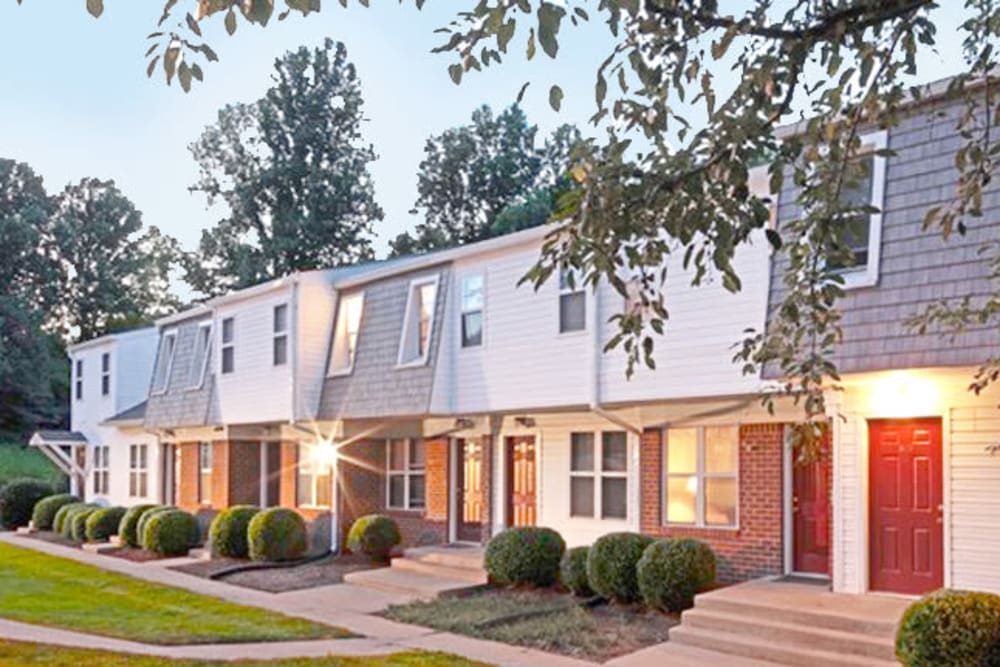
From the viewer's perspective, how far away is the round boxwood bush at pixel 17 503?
96.7 ft

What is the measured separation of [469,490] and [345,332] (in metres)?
3.80

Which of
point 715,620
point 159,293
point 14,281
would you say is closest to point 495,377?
point 715,620

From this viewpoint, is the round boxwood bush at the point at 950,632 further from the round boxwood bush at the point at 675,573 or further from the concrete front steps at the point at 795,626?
the round boxwood bush at the point at 675,573

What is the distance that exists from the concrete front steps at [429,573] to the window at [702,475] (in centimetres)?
308

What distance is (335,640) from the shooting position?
11914 millimetres

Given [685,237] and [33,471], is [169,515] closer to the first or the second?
[33,471]

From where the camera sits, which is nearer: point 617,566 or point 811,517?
point 811,517

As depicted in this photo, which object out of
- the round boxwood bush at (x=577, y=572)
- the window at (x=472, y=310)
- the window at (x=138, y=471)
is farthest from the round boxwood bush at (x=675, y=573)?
the window at (x=138, y=471)

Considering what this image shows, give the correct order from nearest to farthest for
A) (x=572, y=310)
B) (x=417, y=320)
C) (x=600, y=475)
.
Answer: (x=572, y=310) < (x=600, y=475) < (x=417, y=320)

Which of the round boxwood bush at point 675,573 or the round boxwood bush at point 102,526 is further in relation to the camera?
the round boxwood bush at point 102,526

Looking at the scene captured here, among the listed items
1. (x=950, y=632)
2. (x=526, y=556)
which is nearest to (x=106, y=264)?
(x=526, y=556)

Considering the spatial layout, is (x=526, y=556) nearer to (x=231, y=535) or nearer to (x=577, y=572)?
(x=577, y=572)

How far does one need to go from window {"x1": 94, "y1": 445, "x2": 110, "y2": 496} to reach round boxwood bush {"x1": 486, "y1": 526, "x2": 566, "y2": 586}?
18.3 meters

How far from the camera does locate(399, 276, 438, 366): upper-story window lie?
17.4 meters
